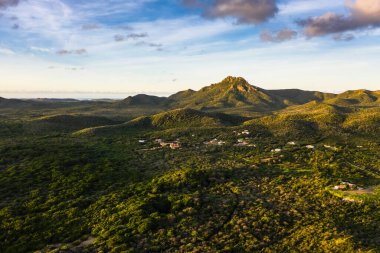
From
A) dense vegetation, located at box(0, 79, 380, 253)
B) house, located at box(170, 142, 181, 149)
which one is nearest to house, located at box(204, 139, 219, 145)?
dense vegetation, located at box(0, 79, 380, 253)

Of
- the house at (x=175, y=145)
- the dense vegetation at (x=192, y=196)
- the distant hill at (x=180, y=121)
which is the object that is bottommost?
the dense vegetation at (x=192, y=196)

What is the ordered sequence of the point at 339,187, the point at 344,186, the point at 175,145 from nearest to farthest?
the point at 339,187
the point at 344,186
the point at 175,145

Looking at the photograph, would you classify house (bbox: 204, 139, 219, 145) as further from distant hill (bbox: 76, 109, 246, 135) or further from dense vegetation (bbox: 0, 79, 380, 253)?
distant hill (bbox: 76, 109, 246, 135)

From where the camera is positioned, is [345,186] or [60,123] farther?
[60,123]

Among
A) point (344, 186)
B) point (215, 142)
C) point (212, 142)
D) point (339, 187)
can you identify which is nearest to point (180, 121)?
point (212, 142)

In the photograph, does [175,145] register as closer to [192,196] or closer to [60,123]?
[192,196]

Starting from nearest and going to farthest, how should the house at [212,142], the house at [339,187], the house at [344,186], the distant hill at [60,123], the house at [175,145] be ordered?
1. the house at [339,187]
2. the house at [344,186]
3. the house at [175,145]
4. the house at [212,142]
5. the distant hill at [60,123]

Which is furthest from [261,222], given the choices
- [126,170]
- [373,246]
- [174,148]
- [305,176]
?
[174,148]

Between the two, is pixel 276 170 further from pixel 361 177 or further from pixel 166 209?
pixel 166 209

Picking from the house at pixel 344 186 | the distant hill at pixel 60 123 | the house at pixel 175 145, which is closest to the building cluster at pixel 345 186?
the house at pixel 344 186

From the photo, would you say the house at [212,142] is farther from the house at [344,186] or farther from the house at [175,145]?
the house at [344,186]
